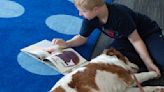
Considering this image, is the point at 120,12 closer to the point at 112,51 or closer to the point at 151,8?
the point at 112,51

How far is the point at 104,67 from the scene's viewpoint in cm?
123

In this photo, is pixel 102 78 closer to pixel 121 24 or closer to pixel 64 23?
pixel 121 24

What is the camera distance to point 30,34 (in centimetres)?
176

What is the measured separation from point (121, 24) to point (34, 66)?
0.44m

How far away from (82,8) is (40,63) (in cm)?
33

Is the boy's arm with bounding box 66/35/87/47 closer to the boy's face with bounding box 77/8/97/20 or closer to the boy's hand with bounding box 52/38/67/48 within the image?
the boy's hand with bounding box 52/38/67/48

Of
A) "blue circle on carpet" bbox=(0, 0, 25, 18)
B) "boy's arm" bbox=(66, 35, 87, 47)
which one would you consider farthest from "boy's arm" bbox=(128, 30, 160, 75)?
"blue circle on carpet" bbox=(0, 0, 25, 18)

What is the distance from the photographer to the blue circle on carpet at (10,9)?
1876 millimetres

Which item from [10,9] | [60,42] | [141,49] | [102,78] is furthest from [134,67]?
[10,9]

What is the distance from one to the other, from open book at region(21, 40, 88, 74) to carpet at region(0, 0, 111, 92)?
30 millimetres

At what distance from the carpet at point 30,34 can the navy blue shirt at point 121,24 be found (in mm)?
160

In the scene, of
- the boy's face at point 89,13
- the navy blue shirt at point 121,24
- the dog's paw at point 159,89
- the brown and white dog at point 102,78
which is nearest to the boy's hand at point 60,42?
the navy blue shirt at point 121,24

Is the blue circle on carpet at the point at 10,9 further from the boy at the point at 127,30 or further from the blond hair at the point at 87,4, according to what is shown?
the blond hair at the point at 87,4

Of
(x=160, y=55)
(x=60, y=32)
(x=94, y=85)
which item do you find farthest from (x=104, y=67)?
(x=60, y=32)
